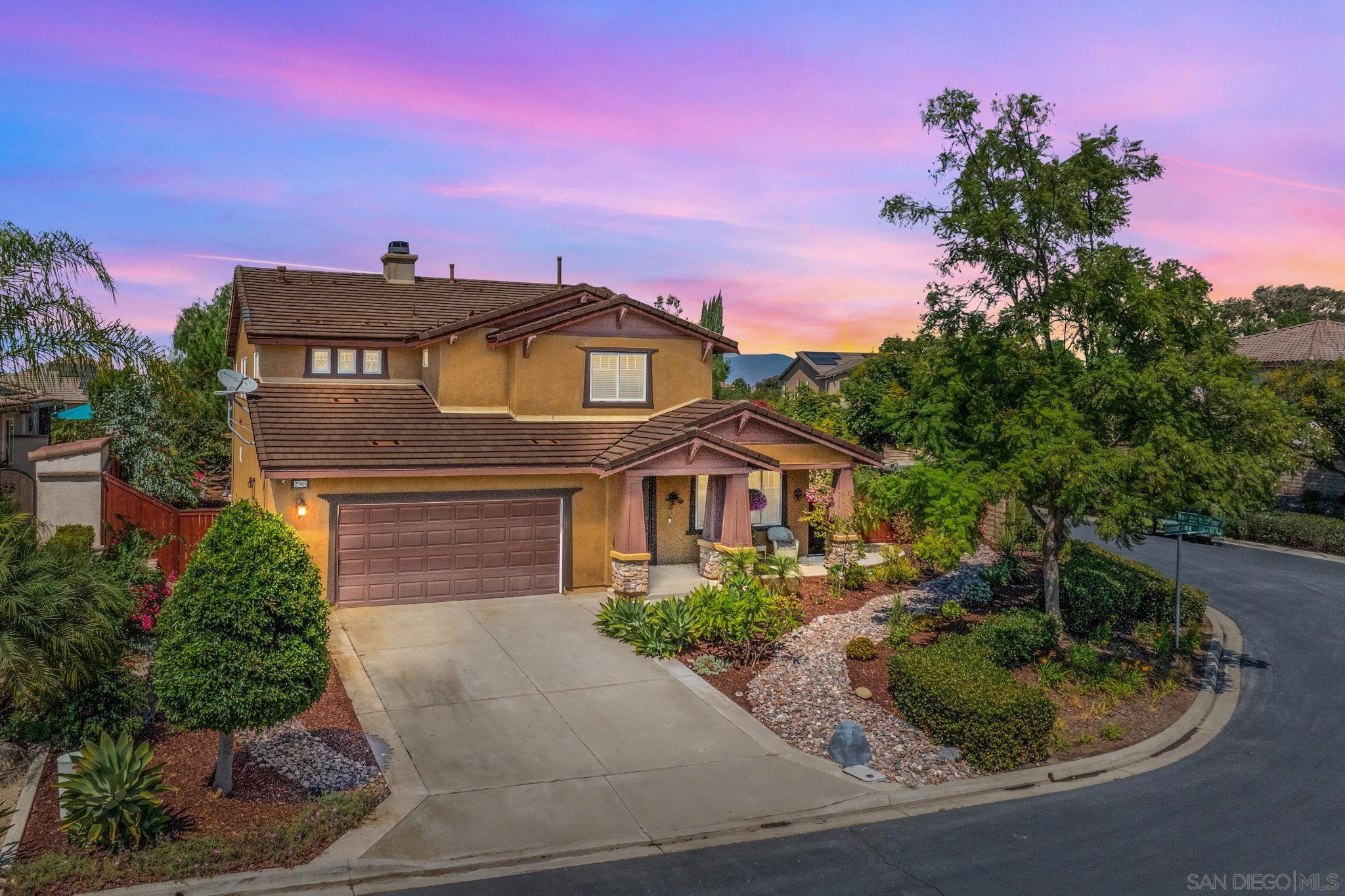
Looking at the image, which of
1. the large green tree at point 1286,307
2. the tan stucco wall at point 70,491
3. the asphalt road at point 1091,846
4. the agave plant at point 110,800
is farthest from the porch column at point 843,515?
the large green tree at point 1286,307

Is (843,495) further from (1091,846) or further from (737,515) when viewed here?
(1091,846)

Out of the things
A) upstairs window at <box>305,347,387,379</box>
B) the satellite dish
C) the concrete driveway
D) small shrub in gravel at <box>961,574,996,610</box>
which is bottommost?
the concrete driveway

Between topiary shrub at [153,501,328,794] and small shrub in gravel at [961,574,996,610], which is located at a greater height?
topiary shrub at [153,501,328,794]

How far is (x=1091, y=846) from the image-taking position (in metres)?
10.0

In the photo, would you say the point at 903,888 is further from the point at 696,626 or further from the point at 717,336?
the point at 717,336

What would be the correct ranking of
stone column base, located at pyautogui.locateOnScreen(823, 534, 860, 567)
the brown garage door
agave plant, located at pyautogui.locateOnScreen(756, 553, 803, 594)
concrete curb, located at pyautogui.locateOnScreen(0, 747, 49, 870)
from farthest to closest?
stone column base, located at pyautogui.locateOnScreen(823, 534, 860, 567) < agave plant, located at pyautogui.locateOnScreen(756, 553, 803, 594) < the brown garage door < concrete curb, located at pyautogui.locateOnScreen(0, 747, 49, 870)

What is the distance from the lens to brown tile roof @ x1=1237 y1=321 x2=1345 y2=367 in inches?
1629

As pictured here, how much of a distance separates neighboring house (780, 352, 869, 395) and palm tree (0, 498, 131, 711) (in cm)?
7108

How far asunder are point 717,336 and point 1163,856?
53.0ft

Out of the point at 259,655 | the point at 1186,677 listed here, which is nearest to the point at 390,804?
the point at 259,655

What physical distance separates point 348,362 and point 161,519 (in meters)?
5.85

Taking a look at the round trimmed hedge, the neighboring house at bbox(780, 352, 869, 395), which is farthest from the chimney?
the neighboring house at bbox(780, 352, 869, 395)

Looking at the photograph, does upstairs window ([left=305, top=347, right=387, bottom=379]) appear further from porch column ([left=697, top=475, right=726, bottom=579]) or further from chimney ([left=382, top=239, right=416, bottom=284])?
porch column ([left=697, top=475, right=726, bottom=579])

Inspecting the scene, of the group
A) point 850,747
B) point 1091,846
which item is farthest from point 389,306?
point 1091,846
